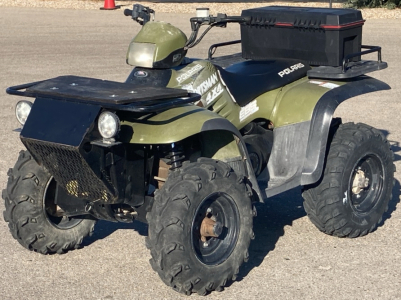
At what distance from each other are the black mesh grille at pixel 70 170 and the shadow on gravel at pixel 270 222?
119 cm

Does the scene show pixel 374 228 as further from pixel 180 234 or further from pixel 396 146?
pixel 396 146

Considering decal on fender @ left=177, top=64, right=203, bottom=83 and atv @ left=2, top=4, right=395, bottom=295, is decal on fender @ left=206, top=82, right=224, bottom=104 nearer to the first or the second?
atv @ left=2, top=4, right=395, bottom=295

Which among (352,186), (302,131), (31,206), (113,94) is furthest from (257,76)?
(31,206)

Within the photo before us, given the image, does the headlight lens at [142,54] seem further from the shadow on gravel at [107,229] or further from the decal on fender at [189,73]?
the shadow on gravel at [107,229]

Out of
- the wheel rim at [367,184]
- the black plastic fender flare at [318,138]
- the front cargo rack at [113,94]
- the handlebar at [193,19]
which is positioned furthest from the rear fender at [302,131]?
the front cargo rack at [113,94]

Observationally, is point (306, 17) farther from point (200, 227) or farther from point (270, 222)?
point (200, 227)

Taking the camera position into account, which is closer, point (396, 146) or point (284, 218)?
point (284, 218)

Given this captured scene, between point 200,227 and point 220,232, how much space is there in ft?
0.45

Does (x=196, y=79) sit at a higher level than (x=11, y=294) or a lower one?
higher

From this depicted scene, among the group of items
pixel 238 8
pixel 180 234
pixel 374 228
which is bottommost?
pixel 238 8

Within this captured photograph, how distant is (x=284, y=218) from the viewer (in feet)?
21.5

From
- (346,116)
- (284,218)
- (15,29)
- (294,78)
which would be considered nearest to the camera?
(294,78)

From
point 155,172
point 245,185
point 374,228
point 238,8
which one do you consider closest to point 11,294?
point 155,172

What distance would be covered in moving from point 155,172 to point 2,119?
5.70 m
